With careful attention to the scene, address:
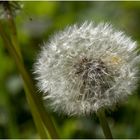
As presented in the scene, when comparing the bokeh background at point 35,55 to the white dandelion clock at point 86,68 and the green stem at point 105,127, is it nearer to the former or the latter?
the white dandelion clock at point 86,68

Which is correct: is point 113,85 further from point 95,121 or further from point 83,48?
point 95,121

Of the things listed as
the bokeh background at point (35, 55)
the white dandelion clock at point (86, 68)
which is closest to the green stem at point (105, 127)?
the white dandelion clock at point (86, 68)

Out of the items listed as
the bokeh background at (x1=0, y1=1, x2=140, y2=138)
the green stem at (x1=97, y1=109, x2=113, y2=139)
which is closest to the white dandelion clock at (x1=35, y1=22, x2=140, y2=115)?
the green stem at (x1=97, y1=109, x2=113, y2=139)

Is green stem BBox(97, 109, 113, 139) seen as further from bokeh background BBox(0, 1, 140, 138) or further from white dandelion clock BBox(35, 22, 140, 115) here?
bokeh background BBox(0, 1, 140, 138)

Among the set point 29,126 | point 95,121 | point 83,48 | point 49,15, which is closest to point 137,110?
point 95,121

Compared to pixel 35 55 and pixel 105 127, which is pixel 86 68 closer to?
pixel 105 127
